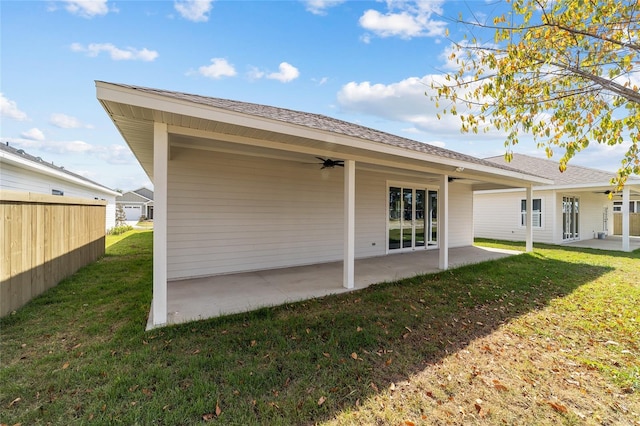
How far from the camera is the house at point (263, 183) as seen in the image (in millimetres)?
3951

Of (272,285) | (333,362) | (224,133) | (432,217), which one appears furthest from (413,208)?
(333,362)

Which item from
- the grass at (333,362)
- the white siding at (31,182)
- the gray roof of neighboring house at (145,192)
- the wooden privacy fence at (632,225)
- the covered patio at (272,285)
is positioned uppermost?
the gray roof of neighboring house at (145,192)

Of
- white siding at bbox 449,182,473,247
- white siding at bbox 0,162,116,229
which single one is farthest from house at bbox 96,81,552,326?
white siding at bbox 0,162,116,229

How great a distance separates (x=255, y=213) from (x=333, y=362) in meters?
4.65

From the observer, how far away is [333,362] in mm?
3170

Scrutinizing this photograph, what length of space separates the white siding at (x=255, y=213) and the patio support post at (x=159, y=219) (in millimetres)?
2329

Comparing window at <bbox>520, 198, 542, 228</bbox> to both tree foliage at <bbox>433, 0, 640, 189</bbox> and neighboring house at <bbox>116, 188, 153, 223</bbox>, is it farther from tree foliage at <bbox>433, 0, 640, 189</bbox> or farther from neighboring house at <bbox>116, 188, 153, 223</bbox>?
neighboring house at <bbox>116, 188, 153, 223</bbox>

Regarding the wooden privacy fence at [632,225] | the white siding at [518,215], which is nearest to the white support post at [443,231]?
Result: the white siding at [518,215]

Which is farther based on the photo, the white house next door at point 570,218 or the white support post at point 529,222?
the white house next door at point 570,218

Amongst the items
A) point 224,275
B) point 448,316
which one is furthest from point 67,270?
point 448,316

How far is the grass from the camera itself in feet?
8.04

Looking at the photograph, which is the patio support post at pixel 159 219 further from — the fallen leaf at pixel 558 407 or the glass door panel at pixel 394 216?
the glass door panel at pixel 394 216

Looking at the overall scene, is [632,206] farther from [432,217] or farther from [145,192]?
[145,192]

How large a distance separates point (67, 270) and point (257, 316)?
5121 mm
